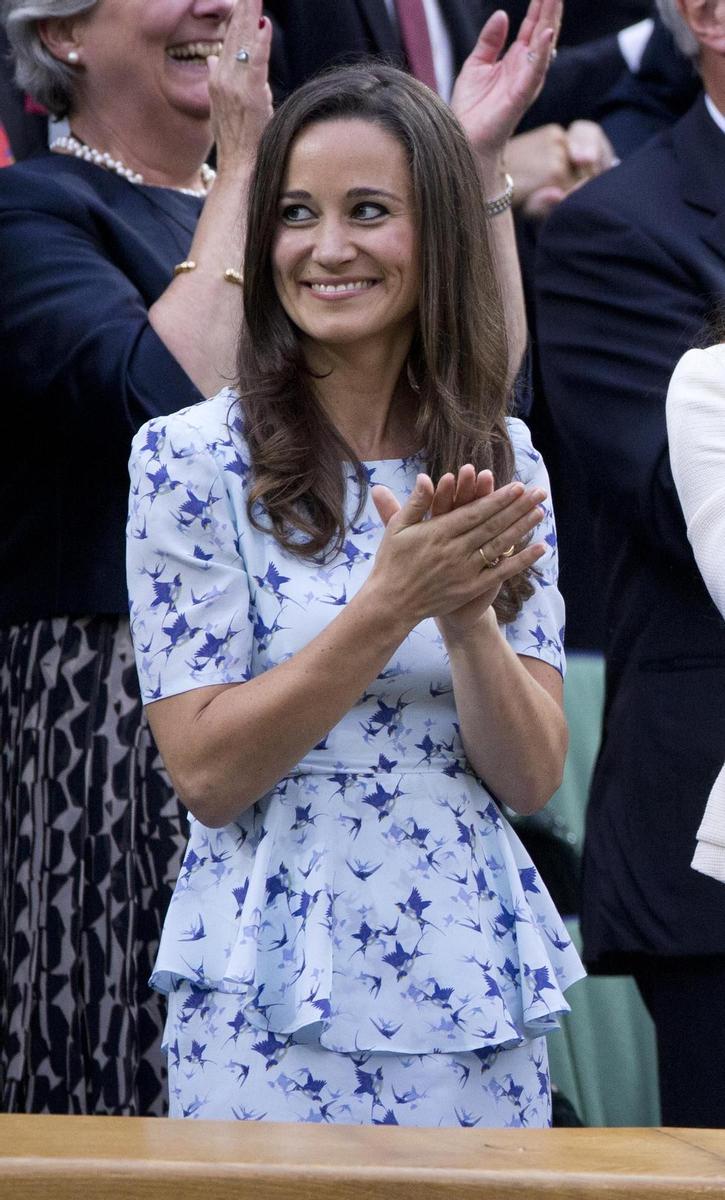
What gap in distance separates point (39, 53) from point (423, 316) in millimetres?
1250

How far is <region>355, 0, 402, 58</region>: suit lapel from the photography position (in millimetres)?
3729

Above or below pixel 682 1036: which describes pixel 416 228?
above

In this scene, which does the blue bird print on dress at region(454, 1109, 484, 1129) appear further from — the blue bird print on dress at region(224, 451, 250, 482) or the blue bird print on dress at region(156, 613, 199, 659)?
the blue bird print on dress at region(224, 451, 250, 482)

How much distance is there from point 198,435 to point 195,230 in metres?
1.06

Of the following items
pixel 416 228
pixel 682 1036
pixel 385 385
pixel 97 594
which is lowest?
pixel 682 1036

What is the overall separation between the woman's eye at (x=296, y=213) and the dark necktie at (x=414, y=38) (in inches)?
57.2

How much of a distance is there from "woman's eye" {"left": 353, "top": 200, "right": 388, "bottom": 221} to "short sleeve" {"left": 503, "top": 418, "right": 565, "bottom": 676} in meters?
0.33

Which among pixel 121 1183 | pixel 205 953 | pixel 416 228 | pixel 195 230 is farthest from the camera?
Answer: pixel 195 230

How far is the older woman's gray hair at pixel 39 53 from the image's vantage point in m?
3.32

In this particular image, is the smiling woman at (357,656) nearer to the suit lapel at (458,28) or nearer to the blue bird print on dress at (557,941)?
the blue bird print on dress at (557,941)

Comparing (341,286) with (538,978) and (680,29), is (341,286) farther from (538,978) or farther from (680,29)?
(680,29)

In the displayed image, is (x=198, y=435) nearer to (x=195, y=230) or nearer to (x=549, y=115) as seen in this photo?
(x=195, y=230)

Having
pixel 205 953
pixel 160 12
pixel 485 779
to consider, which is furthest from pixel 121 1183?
pixel 160 12

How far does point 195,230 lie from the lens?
329cm
